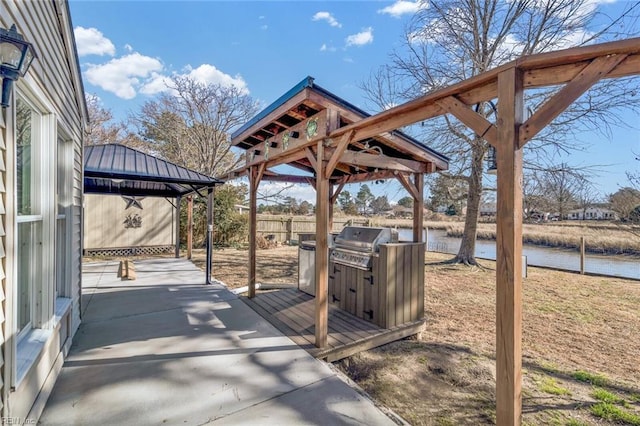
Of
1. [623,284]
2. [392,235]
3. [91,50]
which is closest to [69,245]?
[392,235]

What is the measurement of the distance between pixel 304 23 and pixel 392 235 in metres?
6.00

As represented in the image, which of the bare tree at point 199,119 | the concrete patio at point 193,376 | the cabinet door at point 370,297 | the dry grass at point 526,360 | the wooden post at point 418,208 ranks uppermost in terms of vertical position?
the bare tree at point 199,119

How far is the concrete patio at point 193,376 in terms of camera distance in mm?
2164

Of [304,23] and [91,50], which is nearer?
[304,23]

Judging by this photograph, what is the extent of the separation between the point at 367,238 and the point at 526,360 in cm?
224

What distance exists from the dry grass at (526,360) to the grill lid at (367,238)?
1259mm

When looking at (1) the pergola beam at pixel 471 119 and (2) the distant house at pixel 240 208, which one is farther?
(2) the distant house at pixel 240 208

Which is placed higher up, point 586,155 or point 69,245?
point 586,155

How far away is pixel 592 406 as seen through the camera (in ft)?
8.05

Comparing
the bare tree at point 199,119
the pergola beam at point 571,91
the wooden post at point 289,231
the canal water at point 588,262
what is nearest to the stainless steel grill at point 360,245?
the canal water at point 588,262

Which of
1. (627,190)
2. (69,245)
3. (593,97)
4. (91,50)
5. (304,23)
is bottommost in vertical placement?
(69,245)

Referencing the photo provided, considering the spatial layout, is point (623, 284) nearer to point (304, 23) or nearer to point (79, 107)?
point (304, 23)

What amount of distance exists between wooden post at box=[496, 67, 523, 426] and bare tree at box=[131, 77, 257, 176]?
41.0 ft

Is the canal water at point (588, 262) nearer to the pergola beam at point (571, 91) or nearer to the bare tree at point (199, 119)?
the pergola beam at point (571, 91)
